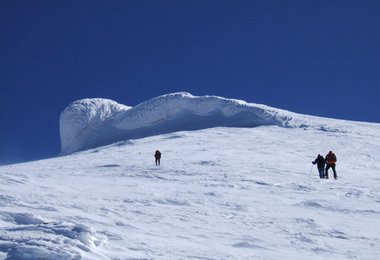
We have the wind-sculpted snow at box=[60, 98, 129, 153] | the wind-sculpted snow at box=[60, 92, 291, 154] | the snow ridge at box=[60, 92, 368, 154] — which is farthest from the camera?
the wind-sculpted snow at box=[60, 98, 129, 153]

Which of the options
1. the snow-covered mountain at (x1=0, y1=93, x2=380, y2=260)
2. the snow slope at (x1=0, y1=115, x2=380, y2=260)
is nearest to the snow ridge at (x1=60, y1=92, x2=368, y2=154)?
the snow-covered mountain at (x1=0, y1=93, x2=380, y2=260)

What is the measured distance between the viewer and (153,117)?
50000mm

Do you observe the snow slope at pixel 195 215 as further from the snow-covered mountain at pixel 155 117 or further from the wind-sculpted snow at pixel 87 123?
the wind-sculpted snow at pixel 87 123

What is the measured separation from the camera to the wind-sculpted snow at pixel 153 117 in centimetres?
4550

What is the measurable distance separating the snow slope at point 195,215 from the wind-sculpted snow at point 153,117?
2243cm

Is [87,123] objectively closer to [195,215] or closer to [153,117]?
[153,117]

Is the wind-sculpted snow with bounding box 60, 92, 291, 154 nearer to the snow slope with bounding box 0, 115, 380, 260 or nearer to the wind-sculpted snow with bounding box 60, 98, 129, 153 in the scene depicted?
the wind-sculpted snow with bounding box 60, 98, 129, 153

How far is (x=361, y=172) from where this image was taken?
23234 mm

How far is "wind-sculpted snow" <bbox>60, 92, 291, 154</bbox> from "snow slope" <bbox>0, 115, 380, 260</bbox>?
22.4m

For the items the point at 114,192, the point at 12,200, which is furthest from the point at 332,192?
the point at 12,200

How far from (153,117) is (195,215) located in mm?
39453

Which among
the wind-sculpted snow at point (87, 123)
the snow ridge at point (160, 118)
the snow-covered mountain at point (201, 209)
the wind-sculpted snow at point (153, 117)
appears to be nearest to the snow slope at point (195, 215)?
the snow-covered mountain at point (201, 209)

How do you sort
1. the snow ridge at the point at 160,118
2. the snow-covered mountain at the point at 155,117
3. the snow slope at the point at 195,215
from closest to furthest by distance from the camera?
the snow slope at the point at 195,215
the snow ridge at the point at 160,118
the snow-covered mountain at the point at 155,117

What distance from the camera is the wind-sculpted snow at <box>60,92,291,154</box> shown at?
149 ft
